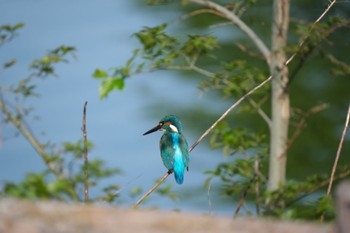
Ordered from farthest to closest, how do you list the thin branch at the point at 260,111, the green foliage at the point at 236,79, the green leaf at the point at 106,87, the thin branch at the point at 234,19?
the thin branch at the point at 234,19 < the thin branch at the point at 260,111 < the green foliage at the point at 236,79 < the green leaf at the point at 106,87

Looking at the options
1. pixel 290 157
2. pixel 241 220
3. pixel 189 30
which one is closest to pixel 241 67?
pixel 241 220

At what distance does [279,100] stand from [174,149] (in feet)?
7.88

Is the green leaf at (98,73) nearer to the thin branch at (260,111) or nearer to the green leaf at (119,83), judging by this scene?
the green leaf at (119,83)

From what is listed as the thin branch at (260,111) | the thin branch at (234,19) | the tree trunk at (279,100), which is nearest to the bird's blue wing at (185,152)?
the thin branch at (260,111)

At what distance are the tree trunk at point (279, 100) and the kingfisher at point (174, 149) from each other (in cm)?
209

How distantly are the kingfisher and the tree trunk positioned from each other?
2.09m

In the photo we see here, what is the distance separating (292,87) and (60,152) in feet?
27.2

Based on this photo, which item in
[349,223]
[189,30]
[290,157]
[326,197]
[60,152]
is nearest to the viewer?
[349,223]

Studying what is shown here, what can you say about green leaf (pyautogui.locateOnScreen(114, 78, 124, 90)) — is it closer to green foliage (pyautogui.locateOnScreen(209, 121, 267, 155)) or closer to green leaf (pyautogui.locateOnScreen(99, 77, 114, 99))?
green leaf (pyautogui.locateOnScreen(99, 77, 114, 99))

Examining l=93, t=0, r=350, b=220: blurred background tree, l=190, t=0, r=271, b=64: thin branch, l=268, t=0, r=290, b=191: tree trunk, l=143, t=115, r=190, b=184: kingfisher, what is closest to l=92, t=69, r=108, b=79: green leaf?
l=93, t=0, r=350, b=220: blurred background tree

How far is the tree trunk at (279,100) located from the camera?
22.2ft

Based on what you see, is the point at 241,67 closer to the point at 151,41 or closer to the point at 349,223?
the point at 151,41

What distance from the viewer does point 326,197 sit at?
4156mm

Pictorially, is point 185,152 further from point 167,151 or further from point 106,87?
point 106,87
